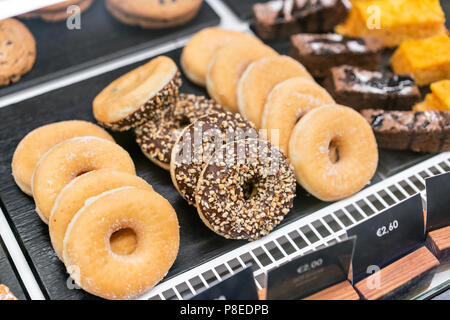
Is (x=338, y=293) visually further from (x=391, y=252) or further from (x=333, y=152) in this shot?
(x=333, y=152)

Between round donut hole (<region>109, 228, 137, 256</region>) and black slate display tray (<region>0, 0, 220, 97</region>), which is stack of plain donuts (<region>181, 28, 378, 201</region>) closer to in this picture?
black slate display tray (<region>0, 0, 220, 97</region>)

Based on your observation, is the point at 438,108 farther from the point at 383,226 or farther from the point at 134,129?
the point at 134,129

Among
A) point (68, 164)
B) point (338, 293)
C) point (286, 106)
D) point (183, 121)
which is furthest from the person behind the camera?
point (183, 121)

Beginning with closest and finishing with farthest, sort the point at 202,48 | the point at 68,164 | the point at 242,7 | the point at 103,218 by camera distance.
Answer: the point at 103,218 → the point at 68,164 → the point at 202,48 → the point at 242,7

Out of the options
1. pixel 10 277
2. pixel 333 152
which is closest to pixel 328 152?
Result: pixel 333 152

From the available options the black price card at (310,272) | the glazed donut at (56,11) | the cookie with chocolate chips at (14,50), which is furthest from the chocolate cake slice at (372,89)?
the cookie with chocolate chips at (14,50)

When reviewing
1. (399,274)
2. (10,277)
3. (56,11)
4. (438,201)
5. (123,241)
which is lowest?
(10,277)
